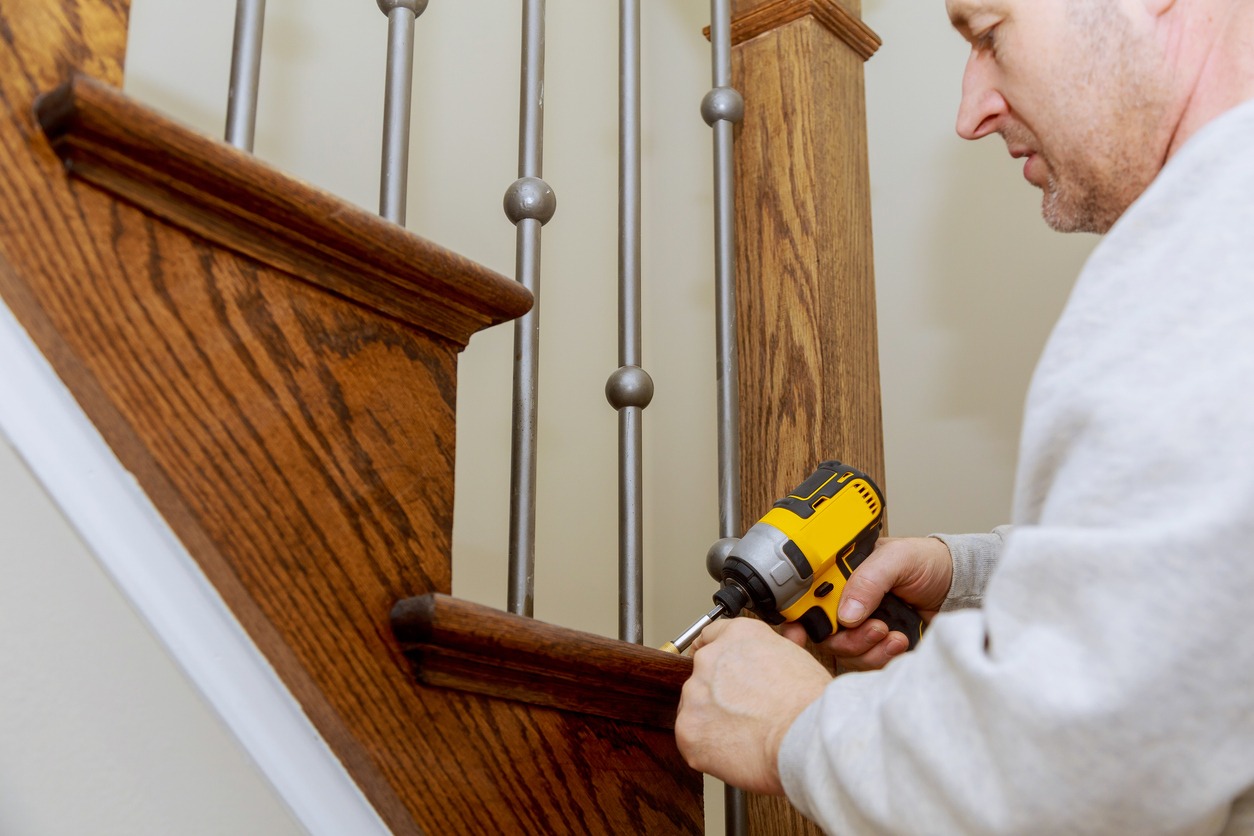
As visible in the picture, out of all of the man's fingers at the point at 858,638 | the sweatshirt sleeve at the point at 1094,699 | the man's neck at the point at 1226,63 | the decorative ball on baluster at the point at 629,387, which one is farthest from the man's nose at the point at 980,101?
the sweatshirt sleeve at the point at 1094,699

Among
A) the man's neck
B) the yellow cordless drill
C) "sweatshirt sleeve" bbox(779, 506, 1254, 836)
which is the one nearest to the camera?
"sweatshirt sleeve" bbox(779, 506, 1254, 836)

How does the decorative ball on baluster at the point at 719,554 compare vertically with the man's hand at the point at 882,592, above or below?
above

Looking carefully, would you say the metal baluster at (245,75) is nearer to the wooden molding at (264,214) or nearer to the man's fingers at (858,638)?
the wooden molding at (264,214)

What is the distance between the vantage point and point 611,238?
185 cm

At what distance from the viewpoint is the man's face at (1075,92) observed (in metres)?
0.94

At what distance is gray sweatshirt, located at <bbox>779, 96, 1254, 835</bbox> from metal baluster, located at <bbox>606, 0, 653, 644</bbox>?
45 centimetres

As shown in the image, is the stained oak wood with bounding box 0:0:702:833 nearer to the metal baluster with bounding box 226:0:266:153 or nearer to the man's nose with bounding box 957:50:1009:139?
the metal baluster with bounding box 226:0:266:153

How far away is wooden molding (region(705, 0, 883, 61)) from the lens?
1362 mm

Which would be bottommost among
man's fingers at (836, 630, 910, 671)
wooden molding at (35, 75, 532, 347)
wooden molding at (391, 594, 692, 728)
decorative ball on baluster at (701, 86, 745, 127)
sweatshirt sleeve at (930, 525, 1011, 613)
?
wooden molding at (391, 594, 692, 728)

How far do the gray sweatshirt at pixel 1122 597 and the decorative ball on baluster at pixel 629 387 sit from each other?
0.52m

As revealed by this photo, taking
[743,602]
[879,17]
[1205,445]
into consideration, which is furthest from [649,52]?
[1205,445]

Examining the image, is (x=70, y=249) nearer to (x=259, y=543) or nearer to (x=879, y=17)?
(x=259, y=543)

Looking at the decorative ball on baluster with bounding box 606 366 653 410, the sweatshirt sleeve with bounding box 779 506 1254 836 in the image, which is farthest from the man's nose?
the sweatshirt sleeve with bounding box 779 506 1254 836

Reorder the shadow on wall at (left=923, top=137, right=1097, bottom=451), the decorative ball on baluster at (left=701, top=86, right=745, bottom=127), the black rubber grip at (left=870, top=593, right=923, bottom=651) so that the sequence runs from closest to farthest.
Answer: the black rubber grip at (left=870, top=593, right=923, bottom=651) → the decorative ball on baluster at (left=701, top=86, right=745, bottom=127) → the shadow on wall at (left=923, top=137, right=1097, bottom=451)
